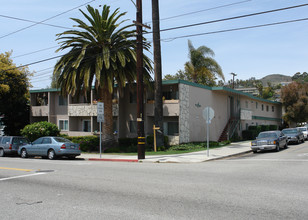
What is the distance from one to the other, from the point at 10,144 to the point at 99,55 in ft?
31.4

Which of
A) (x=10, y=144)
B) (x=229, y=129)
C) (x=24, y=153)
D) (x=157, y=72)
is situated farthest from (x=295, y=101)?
(x=10, y=144)

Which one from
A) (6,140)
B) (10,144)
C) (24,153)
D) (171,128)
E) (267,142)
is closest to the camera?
(267,142)

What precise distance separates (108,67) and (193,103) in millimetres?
9117

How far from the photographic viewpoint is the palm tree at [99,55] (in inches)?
939

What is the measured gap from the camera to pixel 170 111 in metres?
26.6

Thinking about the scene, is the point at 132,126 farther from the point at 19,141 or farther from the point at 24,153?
the point at 24,153

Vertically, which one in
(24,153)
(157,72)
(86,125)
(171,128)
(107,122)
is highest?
(157,72)

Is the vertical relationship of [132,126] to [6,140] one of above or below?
above

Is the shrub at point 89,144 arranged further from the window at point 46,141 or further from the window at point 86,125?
the window at point 86,125

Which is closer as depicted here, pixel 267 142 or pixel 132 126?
pixel 267 142

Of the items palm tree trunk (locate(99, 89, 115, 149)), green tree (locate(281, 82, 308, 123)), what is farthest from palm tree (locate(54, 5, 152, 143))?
green tree (locate(281, 82, 308, 123))

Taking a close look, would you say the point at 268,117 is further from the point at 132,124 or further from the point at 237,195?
the point at 237,195

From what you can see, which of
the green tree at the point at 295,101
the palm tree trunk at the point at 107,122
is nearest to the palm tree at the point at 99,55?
the palm tree trunk at the point at 107,122

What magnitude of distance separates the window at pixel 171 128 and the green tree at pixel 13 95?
16439 millimetres
